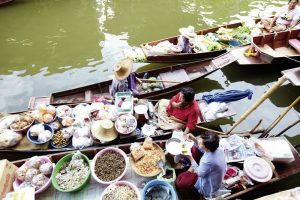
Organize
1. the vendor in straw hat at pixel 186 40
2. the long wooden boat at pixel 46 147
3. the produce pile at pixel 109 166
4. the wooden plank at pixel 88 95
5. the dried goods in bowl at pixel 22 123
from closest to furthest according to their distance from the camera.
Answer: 1. the produce pile at pixel 109 166
2. the long wooden boat at pixel 46 147
3. the dried goods in bowl at pixel 22 123
4. the wooden plank at pixel 88 95
5. the vendor in straw hat at pixel 186 40

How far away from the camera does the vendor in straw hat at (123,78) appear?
5969mm

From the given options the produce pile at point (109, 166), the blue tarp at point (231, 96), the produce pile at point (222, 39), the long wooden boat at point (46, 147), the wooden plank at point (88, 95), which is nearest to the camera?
the produce pile at point (109, 166)

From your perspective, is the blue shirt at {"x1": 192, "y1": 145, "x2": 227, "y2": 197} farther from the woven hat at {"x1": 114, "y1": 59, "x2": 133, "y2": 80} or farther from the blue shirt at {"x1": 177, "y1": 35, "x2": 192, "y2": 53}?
the blue shirt at {"x1": 177, "y1": 35, "x2": 192, "y2": 53}

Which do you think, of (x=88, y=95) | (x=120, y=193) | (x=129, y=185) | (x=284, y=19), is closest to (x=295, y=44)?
(x=284, y=19)

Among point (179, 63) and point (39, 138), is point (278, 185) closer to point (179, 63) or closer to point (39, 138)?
point (179, 63)

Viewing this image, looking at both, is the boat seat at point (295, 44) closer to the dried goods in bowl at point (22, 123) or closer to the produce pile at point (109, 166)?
the produce pile at point (109, 166)

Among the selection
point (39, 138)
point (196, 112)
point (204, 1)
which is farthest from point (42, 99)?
point (204, 1)

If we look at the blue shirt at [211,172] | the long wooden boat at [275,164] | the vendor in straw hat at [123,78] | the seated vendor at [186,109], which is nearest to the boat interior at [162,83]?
the vendor in straw hat at [123,78]

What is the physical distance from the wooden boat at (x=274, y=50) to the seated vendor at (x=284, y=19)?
51cm

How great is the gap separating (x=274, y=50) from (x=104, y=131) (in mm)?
6709

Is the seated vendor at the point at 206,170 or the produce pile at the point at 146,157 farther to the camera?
the produce pile at the point at 146,157

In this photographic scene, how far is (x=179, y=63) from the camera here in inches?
326

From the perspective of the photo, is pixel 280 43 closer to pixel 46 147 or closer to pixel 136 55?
pixel 136 55

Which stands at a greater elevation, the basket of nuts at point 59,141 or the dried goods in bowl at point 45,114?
the dried goods in bowl at point 45,114
